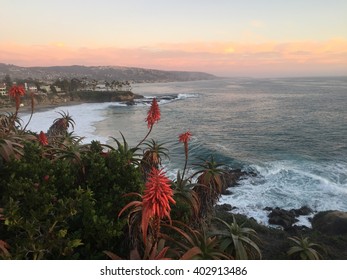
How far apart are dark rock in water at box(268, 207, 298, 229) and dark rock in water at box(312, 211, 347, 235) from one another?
1231 mm

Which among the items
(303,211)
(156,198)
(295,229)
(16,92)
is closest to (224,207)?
(295,229)

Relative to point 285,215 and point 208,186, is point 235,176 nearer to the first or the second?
point 285,215

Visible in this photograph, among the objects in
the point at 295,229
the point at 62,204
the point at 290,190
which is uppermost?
the point at 62,204

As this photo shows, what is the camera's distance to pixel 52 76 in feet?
575

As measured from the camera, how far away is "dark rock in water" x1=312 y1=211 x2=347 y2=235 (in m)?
16.2

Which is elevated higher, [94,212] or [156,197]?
[156,197]

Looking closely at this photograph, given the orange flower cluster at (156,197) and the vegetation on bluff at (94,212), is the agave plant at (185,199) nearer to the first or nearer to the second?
the vegetation on bluff at (94,212)

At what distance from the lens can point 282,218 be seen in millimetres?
17906

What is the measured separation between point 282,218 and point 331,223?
260 cm

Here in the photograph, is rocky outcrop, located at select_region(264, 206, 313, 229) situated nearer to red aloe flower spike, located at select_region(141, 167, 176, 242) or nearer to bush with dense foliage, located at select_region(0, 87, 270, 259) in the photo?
bush with dense foliage, located at select_region(0, 87, 270, 259)

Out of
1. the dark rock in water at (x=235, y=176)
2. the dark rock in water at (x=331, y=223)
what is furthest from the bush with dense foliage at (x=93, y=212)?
the dark rock in water at (x=235, y=176)

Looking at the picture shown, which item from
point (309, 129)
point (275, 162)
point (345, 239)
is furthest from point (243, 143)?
point (345, 239)

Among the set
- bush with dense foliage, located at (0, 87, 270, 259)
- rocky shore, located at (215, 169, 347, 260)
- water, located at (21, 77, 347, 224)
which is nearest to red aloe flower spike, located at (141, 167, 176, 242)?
bush with dense foliage, located at (0, 87, 270, 259)

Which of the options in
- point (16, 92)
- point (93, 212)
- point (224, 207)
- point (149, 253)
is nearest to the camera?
point (149, 253)
